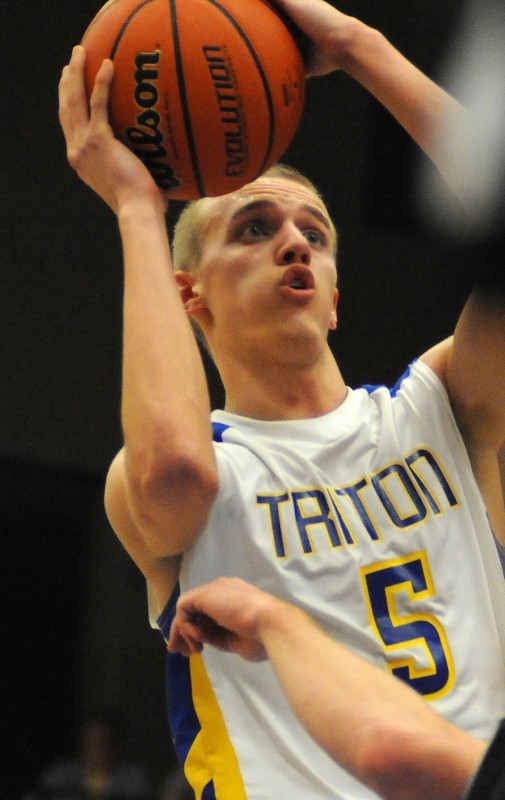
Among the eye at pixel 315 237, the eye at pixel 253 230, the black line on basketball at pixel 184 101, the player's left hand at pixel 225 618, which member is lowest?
the player's left hand at pixel 225 618

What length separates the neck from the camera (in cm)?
242

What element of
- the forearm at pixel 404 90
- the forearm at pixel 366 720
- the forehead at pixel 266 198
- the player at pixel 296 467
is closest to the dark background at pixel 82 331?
the forehead at pixel 266 198

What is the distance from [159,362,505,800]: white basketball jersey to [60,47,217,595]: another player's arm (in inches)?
6.2

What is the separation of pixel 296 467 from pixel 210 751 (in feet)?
1.73

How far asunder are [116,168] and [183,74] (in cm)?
20

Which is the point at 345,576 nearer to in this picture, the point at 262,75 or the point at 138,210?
the point at 138,210

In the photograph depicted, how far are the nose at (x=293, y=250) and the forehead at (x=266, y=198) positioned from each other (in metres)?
0.10

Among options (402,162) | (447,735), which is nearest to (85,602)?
(402,162)

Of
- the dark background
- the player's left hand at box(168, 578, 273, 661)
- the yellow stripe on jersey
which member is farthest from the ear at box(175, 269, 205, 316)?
the dark background

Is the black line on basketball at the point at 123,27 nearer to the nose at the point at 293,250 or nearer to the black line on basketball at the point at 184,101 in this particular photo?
the black line on basketball at the point at 184,101

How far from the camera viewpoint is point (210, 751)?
2168mm

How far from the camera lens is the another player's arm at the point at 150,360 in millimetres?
1955

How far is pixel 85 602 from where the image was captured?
735 centimetres

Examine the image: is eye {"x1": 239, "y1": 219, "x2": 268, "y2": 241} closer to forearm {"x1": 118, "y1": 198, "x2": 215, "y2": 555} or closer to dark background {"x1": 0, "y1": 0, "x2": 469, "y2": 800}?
forearm {"x1": 118, "y1": 198, "x2": 215, "y2": 555}
